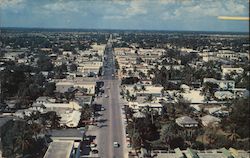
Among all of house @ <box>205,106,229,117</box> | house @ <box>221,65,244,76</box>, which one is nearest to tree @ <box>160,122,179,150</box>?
house @ <box>205,106,229,117</box>

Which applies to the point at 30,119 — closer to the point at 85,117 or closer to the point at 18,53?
the point at 85,117

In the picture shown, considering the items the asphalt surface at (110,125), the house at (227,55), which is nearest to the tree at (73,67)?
the asphalt surface at (110,125)

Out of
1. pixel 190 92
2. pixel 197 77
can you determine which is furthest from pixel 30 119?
pixel 197 77

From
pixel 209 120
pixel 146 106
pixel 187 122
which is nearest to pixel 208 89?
pixel 146 106

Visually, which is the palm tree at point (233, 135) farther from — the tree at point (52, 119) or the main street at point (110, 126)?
the tree at point (52, 119)

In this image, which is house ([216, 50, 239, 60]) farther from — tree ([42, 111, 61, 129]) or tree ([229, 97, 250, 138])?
tree ([42, 111, 61, 129])

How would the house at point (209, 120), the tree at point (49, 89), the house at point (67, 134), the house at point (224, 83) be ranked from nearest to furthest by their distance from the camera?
the house at point (67, 134) < the house at point (209, 120) < the tree at point (49, 89) < the house at point (224, 83)

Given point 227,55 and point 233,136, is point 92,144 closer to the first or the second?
point 233,136
